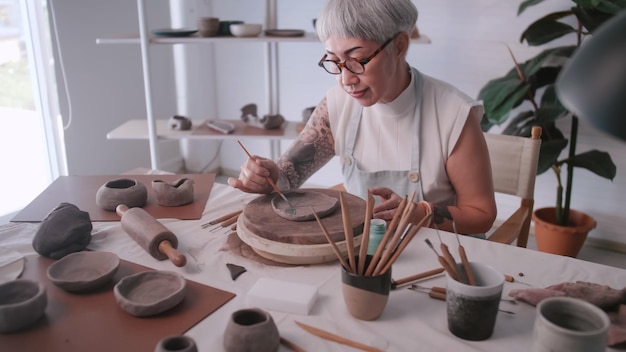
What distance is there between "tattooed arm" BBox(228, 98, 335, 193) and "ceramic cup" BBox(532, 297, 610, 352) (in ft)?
3.05

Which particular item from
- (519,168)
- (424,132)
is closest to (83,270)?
(424,132)

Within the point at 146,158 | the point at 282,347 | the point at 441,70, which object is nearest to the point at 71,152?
the point at 146,158

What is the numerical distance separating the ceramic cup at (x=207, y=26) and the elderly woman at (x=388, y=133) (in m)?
1.43

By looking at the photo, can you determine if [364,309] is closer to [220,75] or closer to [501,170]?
[501,170]

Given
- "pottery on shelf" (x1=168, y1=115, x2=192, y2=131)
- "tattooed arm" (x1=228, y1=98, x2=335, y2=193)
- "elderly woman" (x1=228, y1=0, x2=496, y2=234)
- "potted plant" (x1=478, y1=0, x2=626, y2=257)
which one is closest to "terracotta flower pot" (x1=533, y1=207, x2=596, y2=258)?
"potted plant" (x1=478, y1=0, x2=626, y2=257)

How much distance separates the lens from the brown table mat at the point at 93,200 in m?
1.62

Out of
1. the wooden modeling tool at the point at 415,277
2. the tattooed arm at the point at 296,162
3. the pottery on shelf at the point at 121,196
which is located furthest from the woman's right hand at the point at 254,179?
the wooden modeling tool at the point at 415,277

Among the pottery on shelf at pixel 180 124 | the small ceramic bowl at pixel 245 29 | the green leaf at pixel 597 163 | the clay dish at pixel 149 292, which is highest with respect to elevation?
the small ceramic bowl at pixel 245 29

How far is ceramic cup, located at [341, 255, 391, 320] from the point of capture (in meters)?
1.08

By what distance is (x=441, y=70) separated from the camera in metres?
3.52

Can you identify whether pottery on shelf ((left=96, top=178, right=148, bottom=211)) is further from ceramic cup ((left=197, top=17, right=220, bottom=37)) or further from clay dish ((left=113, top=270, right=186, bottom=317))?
ceramic cup ((left=197, top=17, right=220, bottom=37))

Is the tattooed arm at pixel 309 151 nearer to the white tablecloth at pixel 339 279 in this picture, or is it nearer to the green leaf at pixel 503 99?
the white tablecloth at pixel 339 279

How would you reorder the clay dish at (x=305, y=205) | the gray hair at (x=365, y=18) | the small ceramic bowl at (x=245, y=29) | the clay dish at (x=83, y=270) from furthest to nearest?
1. the small ceramic bowl at (x=245, y=29)
2. the gray hair at (x=365, y=18)
3. the clay dish at (x=305, y=205)
4. the clay dish at (x=83, y=270)

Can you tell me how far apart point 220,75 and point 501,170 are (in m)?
2.84
